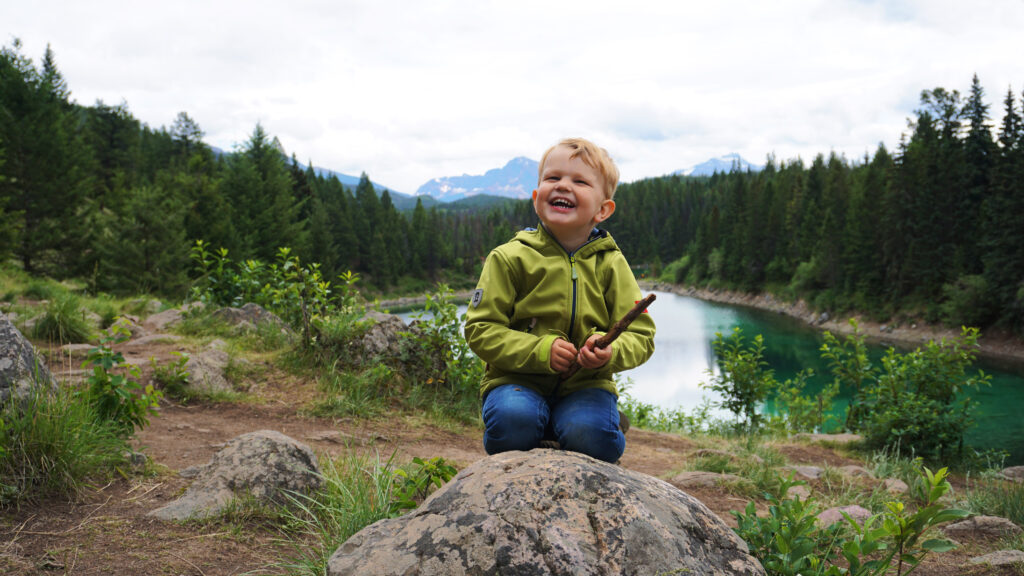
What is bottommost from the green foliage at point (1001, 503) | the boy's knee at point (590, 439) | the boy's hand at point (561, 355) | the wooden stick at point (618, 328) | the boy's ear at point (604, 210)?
the green foliage at point (1001, 503)

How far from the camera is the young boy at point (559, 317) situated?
7.99 ft

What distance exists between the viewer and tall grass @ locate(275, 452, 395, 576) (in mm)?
2473

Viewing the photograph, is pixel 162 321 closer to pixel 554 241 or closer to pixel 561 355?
pixel 554 241

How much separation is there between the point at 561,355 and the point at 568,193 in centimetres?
78

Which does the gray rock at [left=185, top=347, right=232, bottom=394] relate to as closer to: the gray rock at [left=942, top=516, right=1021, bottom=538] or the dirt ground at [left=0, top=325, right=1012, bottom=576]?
the dirt ground at [left=0, top=325, right=1012, bottom=576]

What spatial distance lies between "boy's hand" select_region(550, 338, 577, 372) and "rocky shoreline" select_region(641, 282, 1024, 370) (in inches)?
559

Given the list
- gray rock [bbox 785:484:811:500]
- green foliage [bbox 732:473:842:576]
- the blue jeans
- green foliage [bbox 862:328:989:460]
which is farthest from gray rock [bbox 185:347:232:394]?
green foliage [bbox 862:328:989:460]

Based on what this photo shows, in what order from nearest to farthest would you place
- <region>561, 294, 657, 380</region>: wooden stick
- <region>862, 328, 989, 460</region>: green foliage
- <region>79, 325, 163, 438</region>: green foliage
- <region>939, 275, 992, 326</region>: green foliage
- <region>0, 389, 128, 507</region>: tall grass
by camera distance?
<region>561, 294, 657, 380</region>: wooden stick < <region>0, 389, 128, 507</region>: tall grass < <region>79, 325, 163, 438</region>: green foliage < <region>862, 328, 989, 460</region>: green foliage < <region>939, 275, 992, 326</region>: green foliage

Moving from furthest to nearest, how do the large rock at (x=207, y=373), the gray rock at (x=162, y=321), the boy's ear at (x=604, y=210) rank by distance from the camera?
the gray rock at (x=162, y=321)
the large rock at (x=207, y=373)
the boy's ear at (x=604, y=210)

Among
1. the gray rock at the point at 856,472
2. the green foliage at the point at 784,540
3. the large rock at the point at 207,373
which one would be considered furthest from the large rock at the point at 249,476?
the gray rock at the point at 856,472

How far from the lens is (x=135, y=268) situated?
17.0 m

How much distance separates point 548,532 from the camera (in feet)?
5.85

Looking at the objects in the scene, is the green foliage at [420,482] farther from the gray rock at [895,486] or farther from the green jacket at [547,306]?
the gray rock at [895,486]

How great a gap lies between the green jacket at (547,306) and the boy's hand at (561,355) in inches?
4.6
